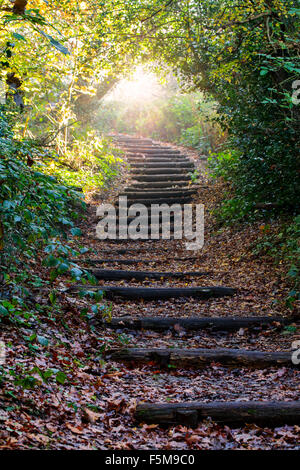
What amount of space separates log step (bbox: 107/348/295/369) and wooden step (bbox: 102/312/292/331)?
2.70 ft

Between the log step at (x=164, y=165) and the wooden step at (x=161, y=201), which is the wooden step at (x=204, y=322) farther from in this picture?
the log step at (x=164, y=165)

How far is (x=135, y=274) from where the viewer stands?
22.2ft

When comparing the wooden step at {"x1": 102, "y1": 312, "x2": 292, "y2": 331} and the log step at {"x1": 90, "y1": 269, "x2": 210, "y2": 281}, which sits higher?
the log step at {"x1": 90, "y1": 269, "x2": 210, "y2": 281}

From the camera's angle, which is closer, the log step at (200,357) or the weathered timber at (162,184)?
the log step at (200,357)

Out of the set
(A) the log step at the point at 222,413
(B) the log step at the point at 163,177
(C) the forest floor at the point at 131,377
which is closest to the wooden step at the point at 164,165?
(B) the log step at the point at 163,177

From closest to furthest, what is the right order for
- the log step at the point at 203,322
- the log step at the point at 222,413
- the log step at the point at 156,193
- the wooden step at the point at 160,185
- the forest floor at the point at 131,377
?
the forest floor at the point at 131,377
the log step at the point at 222,413
the log step at the point at 203,322
the log step at the point at 156,193
the wooden step at the point at 160,185

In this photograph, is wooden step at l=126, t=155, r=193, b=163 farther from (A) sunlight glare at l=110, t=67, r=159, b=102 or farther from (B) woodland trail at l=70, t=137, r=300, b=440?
(A) sunlight glare at l=110, t=67, r=159, b=102

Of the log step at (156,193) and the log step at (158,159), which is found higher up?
the log step at (158,159)

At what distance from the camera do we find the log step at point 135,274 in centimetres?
662

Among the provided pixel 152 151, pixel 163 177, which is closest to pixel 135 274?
pixel 163 177

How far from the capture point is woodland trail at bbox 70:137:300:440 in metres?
3.28

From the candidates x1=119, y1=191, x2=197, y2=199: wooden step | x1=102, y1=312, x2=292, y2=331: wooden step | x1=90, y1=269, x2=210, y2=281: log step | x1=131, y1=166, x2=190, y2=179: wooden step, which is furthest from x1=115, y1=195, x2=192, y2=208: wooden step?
x1=102, y1=312, x2=292, y2=331: wooden step

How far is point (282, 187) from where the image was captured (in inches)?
285
